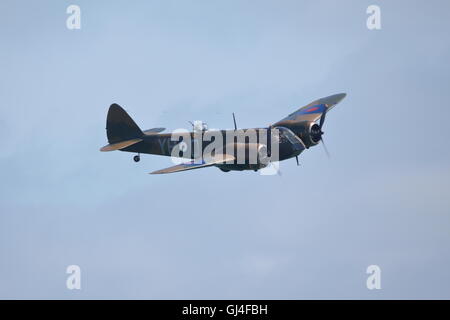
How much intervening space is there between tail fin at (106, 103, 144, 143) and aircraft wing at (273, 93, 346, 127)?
28.1ft

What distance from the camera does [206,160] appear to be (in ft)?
151

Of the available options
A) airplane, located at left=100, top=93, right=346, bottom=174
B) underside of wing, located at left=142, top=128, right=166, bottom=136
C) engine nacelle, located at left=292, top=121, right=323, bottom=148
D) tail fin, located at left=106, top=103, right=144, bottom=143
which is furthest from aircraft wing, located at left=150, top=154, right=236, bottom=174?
tail fin, located at left=106, top=103, right=144, bottom=143

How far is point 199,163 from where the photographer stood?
45281mm

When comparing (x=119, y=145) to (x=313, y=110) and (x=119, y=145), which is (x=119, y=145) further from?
(x=313, y=110)

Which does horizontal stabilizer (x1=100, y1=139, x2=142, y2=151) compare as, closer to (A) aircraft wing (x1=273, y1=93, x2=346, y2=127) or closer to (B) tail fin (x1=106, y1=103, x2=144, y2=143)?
(B) tail fin (x1=106, y1=103, x2=144, y2=143)

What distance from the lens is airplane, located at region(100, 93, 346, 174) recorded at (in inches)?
1826

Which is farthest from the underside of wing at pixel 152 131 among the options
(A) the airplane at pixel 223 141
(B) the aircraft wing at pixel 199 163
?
(B) the aircraft wing at pixel 199 163

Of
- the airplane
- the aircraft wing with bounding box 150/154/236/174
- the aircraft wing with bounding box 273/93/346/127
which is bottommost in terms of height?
the aircraft wing with bounding box 150/154/236/174

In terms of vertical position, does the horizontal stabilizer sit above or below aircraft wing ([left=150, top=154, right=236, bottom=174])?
above

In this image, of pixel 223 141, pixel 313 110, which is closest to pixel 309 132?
pixel 313 110

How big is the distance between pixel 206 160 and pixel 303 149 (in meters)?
6.23

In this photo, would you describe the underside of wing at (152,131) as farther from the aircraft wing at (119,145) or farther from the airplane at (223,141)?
the aircraft wing at (119,145)

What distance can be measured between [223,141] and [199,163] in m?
2.76
